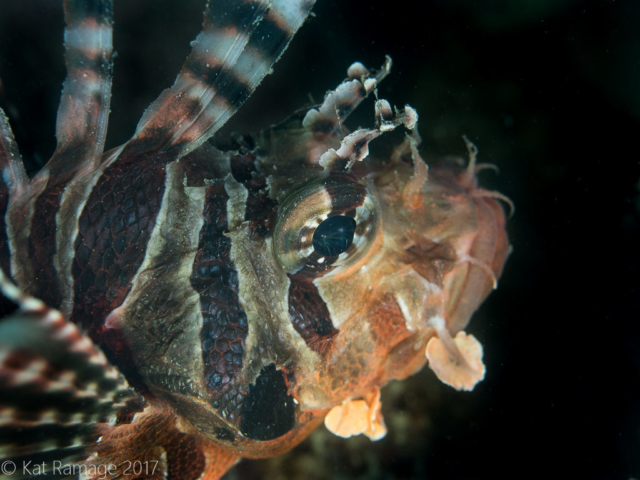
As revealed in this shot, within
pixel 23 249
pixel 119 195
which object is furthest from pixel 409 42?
pixel 23 249

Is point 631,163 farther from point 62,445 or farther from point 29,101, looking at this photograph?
point 29,101

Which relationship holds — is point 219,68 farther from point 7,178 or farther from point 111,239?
point 7,178

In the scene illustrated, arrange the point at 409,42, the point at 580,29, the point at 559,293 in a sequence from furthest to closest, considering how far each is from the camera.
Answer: the point at 559,293 < the point at 409,42 < the point at 580,29

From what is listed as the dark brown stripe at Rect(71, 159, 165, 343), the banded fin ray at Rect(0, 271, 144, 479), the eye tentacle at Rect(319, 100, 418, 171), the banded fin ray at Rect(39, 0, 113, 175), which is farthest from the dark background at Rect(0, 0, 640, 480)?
the banded fin ray at Rect(0, 271, 144, 479)

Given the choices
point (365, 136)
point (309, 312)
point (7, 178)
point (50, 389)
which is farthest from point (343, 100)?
point (7, 178)

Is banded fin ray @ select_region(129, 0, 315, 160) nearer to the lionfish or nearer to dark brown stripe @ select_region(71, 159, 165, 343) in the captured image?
the lionfish
